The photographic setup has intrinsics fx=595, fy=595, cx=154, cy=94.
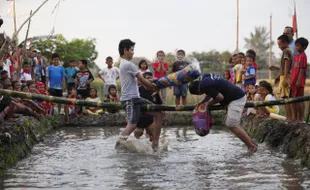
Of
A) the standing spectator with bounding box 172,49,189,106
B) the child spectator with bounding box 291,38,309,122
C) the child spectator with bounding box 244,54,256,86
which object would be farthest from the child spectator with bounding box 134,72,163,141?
the standing spectator with bounding box 172,49,189,106

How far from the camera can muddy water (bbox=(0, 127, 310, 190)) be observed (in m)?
6.98

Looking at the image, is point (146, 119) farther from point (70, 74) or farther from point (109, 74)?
point (70, 74)

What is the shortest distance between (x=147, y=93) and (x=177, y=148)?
4.34 feet

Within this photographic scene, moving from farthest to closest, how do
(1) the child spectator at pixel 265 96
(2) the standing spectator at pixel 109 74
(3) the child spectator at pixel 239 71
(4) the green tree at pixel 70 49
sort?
(4) the green tree at pixel 70 49, (2) the standing spectator at pixel 109 74, (3) the child spectator at pixel 239 71, (1) the child spectator at pixel 265 96

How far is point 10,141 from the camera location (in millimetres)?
8586

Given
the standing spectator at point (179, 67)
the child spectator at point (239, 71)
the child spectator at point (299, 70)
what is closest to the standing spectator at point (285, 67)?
the child spectator at point (299, 70)

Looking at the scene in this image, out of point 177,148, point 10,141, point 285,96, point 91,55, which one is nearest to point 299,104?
point 285,96

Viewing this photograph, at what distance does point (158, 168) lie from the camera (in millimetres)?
8164

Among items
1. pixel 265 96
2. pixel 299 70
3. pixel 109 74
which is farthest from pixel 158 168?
pixel 109 74

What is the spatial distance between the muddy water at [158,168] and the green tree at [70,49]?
31.2m

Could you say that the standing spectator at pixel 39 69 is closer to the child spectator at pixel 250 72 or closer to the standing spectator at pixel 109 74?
the standing spectator at pixel 109 74

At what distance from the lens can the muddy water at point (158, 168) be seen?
6.98 meters

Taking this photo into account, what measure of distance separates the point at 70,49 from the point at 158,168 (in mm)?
39585

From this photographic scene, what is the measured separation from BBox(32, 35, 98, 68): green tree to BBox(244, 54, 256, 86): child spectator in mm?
28068
